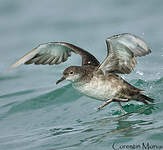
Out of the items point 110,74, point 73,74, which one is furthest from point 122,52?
point 73,74

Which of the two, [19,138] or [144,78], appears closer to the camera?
[19,138]

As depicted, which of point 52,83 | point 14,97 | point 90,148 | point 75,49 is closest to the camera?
point 90,148

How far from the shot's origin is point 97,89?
10164 millimetres

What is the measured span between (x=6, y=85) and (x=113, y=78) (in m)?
5.43

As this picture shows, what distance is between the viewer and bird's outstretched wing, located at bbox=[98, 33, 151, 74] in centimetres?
945

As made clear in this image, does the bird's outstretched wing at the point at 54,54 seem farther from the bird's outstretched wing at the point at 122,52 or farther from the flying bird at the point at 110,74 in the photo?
the bird's outstretched wing at the point at 122,52

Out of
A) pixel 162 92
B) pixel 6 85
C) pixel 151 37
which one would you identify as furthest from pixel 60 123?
pixel 151 37

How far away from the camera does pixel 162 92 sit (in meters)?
11.6

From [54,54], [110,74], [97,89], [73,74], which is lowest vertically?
[97,89]

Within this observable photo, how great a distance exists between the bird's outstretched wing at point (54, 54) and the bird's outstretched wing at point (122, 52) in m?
0.87

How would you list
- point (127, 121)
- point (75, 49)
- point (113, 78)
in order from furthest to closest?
point (75, 49) → point (113, 78) → point (127, 121)

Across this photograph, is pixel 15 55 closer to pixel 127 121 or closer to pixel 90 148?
pixel 127 121

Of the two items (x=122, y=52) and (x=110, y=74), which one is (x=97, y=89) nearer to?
(x=110, y=74)

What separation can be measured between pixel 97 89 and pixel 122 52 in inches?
33.8
